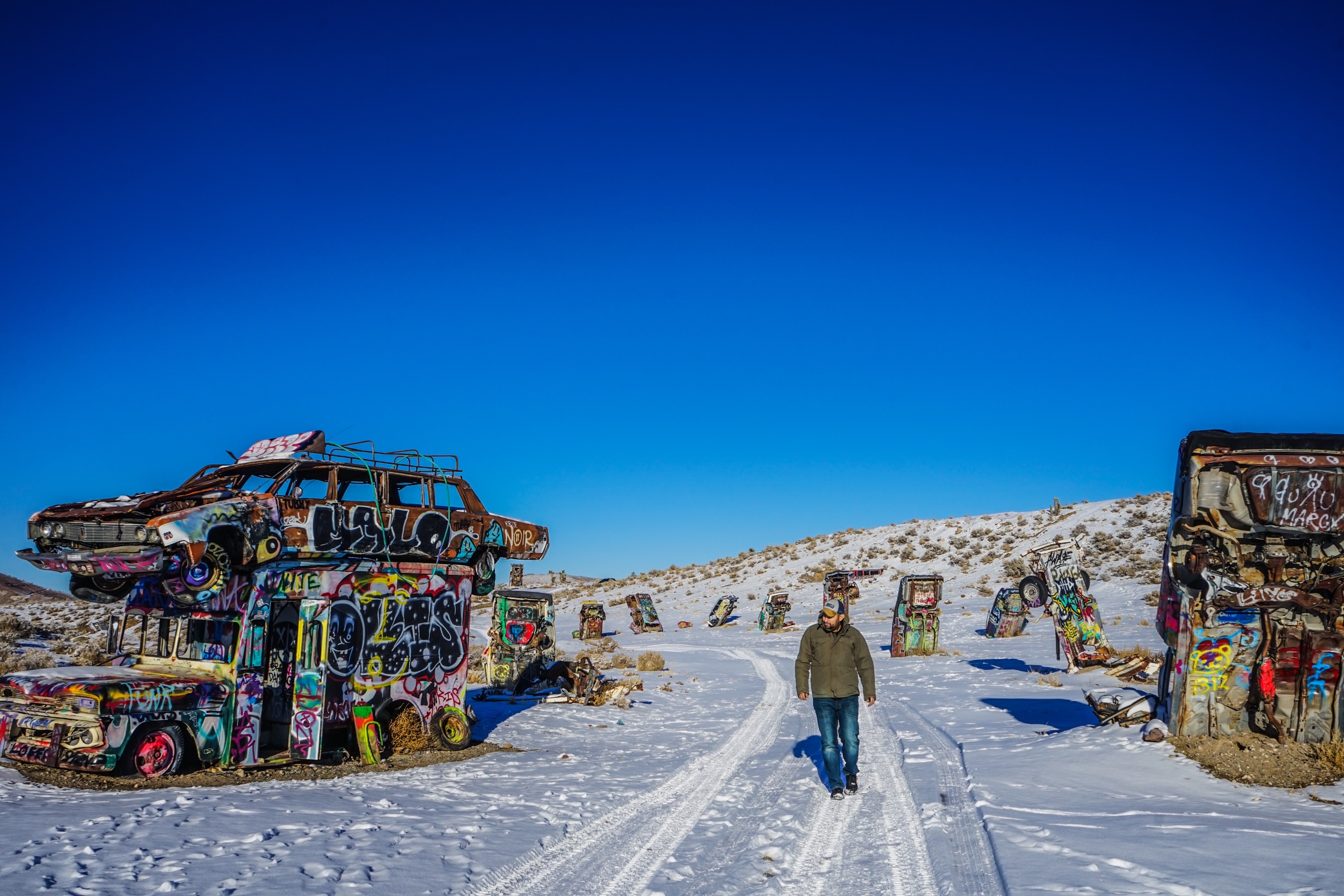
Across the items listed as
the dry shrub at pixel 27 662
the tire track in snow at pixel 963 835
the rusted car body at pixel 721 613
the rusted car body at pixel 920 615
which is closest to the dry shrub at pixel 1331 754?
the tire track in snow at pixel 963 835

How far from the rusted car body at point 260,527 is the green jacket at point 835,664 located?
6020 millimetres

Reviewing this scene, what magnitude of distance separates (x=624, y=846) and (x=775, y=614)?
32627 millimetres

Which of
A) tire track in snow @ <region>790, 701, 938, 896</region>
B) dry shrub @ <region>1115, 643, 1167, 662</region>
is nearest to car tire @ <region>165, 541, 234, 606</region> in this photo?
tire track in snow @ <region>790, 701, 938, 896</region>

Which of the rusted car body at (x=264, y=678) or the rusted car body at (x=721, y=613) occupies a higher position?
the rusted car body at (x=264, y=678)

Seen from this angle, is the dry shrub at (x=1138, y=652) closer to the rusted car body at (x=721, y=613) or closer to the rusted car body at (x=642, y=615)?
the rusted car body at (x=721, y=613)

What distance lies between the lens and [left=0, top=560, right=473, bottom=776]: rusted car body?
346 inches

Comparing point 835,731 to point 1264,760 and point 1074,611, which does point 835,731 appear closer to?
point 1264,760

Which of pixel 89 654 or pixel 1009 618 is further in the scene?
pixel 1009 618

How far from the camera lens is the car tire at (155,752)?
8859 millimetres

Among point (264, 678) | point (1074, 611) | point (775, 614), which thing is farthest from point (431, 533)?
point (775, 614)

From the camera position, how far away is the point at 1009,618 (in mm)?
27953

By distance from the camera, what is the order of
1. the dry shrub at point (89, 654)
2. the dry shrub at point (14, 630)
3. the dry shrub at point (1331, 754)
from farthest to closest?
the dry shrub at point (14, 630) → the dry shrub at point (89, 654) → the dry shrub at point (1331, 754)

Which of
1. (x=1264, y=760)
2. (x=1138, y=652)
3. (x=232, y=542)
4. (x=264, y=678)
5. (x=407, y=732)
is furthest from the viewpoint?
(x=1138, y=652)

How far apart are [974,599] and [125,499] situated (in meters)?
37.4
